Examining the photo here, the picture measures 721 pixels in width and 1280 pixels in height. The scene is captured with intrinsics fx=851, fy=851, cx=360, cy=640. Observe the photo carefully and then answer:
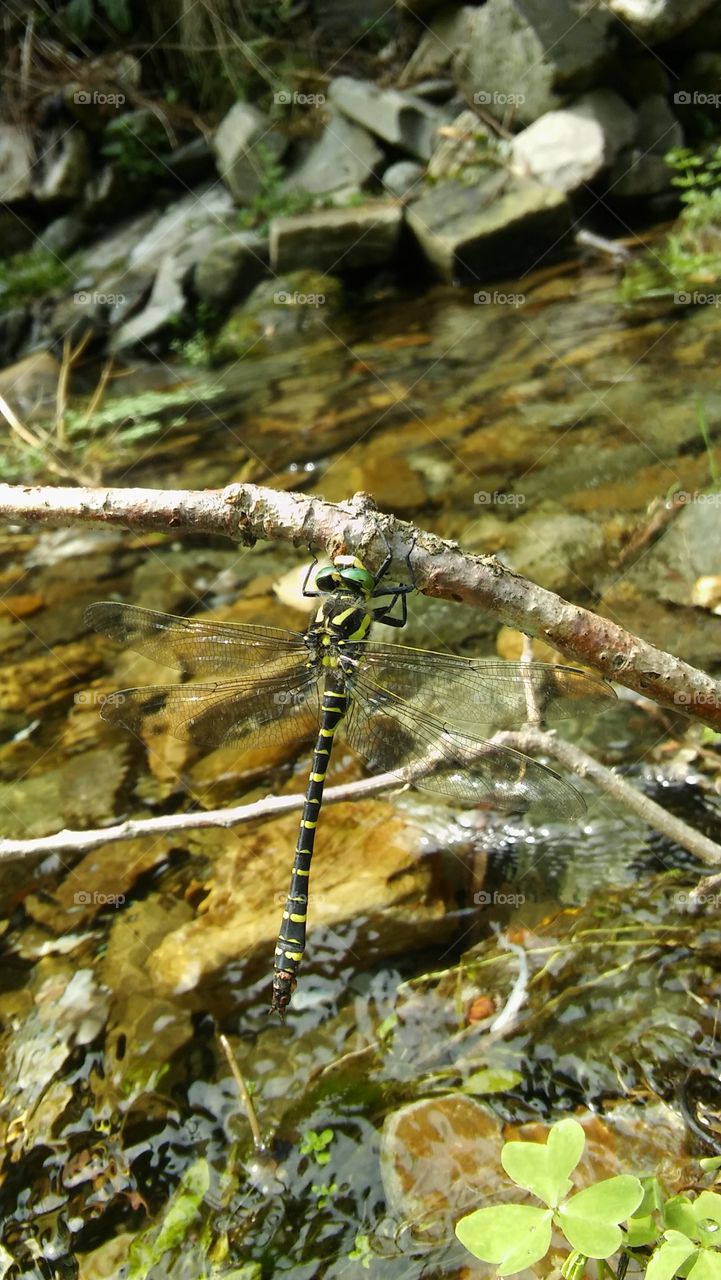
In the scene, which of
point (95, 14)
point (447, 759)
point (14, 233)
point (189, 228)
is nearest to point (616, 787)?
point (447, 759)

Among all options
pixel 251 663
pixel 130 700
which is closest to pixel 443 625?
pixel 251 663

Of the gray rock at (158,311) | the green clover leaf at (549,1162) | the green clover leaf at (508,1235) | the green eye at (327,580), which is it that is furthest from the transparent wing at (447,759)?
the gray rock at (158,311)

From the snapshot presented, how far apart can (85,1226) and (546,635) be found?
63.6 inches

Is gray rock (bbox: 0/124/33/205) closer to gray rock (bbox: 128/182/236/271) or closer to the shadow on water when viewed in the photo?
gray rock (bbox: 128/182/236/271)

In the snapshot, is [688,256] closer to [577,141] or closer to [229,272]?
[577,141]

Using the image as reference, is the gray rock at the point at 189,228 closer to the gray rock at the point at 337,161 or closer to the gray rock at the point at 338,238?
the gray rock at the point at 337,161

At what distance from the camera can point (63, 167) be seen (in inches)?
424

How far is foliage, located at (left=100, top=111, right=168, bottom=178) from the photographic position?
10508 millimetres

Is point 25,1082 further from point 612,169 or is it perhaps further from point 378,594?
point 612,169

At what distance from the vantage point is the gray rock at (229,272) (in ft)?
29.0

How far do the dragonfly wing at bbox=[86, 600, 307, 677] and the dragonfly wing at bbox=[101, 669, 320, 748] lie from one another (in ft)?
0.22

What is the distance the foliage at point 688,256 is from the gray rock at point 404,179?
103 inches

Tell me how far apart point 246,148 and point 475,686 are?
9669 mm

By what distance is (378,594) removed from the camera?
2.06m
